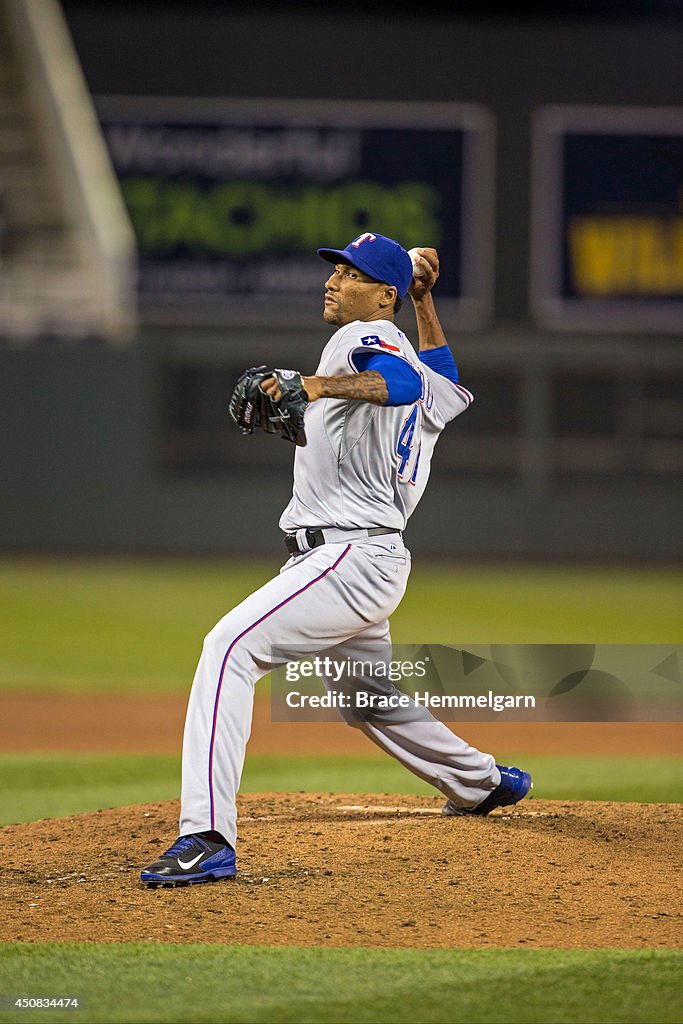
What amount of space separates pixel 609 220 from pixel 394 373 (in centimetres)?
1628

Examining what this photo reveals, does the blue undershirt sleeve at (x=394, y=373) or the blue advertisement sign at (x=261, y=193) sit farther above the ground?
the blue advertisement sign at (x=261, y=193)

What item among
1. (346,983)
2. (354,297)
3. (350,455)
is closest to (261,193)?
(354,297)

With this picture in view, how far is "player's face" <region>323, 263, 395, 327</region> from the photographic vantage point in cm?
397

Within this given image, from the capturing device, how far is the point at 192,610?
13.0 metres

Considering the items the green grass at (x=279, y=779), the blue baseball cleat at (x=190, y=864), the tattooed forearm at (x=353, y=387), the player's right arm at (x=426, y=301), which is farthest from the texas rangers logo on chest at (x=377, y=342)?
the green grass at (x=279, y=779)

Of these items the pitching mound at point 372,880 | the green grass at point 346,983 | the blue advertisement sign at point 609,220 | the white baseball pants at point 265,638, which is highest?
the blue advertisement sign at point 609,220

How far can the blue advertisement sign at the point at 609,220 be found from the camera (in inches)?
750

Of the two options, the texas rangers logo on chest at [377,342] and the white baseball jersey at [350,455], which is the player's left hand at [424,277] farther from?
the texas rangers logo on chest at [377,342]

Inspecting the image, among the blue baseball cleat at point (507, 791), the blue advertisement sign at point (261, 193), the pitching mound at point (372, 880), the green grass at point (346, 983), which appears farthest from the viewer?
the blue advertisement sign at point (261, 193)

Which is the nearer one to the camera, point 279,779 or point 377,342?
point 377,342

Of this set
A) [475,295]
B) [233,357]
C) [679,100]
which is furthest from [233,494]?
[679,100]

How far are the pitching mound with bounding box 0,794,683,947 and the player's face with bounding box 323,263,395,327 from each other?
153cm

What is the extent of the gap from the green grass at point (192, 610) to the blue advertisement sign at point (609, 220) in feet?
12.0

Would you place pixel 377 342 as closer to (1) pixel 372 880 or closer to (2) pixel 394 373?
(2) pixel 394 373
